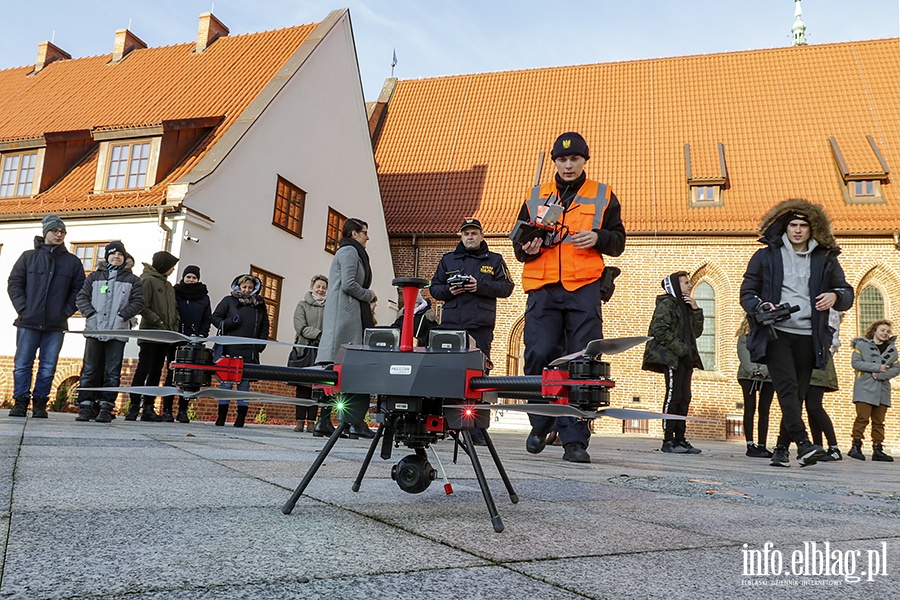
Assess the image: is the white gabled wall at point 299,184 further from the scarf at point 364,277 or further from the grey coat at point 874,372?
the grey coat at point 874,372

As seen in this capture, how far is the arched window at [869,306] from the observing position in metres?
18.7

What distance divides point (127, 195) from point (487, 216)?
10.5 metres

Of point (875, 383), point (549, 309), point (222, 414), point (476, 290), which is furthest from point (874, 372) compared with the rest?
point (222, 414)

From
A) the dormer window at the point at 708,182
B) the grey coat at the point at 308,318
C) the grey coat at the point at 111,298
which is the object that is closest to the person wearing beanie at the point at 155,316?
the grey coat at the point at 111,298

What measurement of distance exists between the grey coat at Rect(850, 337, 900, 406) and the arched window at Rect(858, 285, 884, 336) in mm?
10814

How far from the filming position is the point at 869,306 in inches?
738

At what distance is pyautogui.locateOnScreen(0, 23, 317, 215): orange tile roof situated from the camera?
48.4ft

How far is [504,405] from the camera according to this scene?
1826mm

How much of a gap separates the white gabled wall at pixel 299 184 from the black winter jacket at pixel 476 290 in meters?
7.85

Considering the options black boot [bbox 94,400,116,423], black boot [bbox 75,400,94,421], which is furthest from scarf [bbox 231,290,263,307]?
black boot [bbox 75,400,94,421]

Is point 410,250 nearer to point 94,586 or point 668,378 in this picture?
point 668,378

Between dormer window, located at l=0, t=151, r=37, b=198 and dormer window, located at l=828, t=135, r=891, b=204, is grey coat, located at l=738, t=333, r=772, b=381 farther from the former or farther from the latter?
dormer window, located at l=0, t=151, r=37, b=198

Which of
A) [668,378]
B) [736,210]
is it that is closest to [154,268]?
[668,378]

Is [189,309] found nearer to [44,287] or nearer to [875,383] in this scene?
[44,287]
